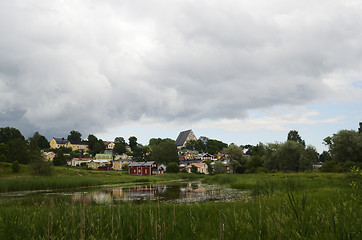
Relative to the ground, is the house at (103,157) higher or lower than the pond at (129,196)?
higher

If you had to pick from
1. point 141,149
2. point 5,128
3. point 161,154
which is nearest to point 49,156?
point 5,128

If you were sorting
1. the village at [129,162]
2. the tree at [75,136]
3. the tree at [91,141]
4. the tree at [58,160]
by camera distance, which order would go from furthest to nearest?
1. the tree at [75,136]
2. the tree at [91,141]
3. the tree at [58,160]
4. the village at [129,162]

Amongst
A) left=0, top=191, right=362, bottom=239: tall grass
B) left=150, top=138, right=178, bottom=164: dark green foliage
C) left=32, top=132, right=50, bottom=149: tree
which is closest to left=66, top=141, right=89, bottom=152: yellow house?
left=32, top=132, right=50, bottom=149: tree

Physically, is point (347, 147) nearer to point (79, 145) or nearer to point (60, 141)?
point (79, 145)

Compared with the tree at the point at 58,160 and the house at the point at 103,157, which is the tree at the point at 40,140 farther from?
the tree at the point at 58,160

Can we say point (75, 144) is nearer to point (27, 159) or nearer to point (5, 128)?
point (5, 128)

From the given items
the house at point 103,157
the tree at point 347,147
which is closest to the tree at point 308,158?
the tree at point 347,147

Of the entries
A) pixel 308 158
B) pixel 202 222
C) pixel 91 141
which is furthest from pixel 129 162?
pixel 202 222

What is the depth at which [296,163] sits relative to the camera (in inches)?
2175

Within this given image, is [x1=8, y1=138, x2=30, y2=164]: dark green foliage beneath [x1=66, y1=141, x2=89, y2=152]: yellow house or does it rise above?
beneath

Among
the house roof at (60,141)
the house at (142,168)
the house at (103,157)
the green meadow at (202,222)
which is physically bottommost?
the house at (142,168)

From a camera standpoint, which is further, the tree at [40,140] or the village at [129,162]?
the tree at [40,140]

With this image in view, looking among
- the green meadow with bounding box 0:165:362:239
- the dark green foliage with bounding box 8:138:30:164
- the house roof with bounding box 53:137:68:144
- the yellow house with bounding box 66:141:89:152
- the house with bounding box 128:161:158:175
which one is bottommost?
the house with bounding box 128:161:158:175

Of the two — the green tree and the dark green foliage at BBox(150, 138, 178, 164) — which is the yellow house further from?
the green tree
